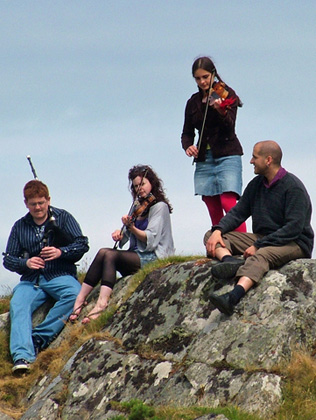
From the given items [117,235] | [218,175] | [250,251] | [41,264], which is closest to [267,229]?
[250,251]

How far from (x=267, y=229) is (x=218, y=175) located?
5.21 ft

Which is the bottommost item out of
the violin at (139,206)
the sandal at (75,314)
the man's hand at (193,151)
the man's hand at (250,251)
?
the sandal at (75,314)

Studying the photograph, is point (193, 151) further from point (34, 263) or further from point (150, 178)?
point (34, 263)

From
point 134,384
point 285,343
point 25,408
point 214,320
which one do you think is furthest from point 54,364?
point 285,343

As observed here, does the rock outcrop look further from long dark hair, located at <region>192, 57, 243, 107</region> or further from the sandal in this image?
long dark hair, located at <region>192, 57, 243, 107</region>

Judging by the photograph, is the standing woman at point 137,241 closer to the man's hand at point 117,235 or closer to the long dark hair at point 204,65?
the man's hand at point 117,235

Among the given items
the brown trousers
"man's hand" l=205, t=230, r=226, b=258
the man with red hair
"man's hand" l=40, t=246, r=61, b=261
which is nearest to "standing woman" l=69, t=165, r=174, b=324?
the man with red hair

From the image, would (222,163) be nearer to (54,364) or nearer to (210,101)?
(210,101)

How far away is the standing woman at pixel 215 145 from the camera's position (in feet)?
35.9

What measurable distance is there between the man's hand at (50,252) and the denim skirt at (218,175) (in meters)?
2.28

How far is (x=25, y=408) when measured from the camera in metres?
10.4

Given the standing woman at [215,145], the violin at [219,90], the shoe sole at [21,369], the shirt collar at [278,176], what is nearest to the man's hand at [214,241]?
the standing woman at [215,145]

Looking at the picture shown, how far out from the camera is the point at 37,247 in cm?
1202

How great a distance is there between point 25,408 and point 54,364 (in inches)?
27.3
